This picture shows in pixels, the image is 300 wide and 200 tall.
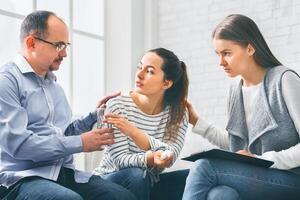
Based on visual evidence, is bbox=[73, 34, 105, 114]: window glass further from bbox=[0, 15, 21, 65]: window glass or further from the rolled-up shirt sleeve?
the rolled-up shirt sleeve

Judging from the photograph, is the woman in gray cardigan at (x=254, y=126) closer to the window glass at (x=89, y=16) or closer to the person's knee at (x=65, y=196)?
the person's knee at (x=65, y=196)

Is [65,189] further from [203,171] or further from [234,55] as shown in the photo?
[234,55]

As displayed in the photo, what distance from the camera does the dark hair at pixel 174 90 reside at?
7.52 ft

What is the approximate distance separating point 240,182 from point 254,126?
1.00 ft

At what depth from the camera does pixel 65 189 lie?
5.67 feet

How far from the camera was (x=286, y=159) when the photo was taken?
69.4 inches

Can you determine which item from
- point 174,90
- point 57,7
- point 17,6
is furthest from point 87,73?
point 174,90

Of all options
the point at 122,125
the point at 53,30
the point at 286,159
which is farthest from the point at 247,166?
the point at 53,30

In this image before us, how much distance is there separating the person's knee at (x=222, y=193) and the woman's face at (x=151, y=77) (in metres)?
0.74

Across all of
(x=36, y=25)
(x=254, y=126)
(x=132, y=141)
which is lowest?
(x=132, y=141)

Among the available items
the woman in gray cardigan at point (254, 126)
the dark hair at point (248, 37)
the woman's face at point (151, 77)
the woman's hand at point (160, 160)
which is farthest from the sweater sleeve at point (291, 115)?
the woman's face at point (151, 77)

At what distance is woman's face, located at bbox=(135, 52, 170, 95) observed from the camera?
2309 mm

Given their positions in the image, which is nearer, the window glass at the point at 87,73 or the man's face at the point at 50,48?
the man's face at the point at 50,48

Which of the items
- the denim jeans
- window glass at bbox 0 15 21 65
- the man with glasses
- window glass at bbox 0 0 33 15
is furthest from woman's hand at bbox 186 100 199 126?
window glass at bbox 0 0 33 15
